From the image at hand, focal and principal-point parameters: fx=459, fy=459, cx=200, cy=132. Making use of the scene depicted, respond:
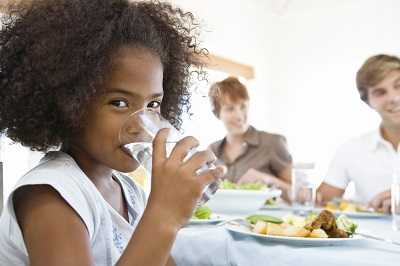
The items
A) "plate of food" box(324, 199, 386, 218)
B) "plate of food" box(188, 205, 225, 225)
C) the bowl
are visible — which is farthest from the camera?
"plate of food" box(324, 199, 386, 218)

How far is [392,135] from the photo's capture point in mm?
2123

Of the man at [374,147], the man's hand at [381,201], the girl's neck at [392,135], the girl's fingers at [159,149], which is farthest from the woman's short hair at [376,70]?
the girl's fingers at [159,149]

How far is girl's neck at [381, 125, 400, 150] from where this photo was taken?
6.91 feet

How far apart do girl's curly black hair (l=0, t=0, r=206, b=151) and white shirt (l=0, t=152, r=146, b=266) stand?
7 cm

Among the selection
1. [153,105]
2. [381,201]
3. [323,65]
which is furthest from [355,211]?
[323,65]

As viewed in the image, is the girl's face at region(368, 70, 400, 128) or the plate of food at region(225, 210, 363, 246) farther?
the girl's face at region(368, 70, 400, 128)

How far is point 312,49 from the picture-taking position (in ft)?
13.9

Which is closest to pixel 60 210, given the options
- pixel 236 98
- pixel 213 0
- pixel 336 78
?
pixel 236 98

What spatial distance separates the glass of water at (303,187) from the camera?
1586 millimetres

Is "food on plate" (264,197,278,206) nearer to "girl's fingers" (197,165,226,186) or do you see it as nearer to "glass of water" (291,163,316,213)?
"glass of water" (291,163,316,213)

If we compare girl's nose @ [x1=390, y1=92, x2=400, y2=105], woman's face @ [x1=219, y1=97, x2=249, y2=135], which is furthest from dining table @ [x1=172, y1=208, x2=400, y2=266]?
woman's face @ [x1=219, y1=97, x2=249, y2=135]

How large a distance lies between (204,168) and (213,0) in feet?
10.8

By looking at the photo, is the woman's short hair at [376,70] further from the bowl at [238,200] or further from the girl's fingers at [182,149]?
the girl's fingers at [182,149]

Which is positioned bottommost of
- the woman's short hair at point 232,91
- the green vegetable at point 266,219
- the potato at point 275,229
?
the potato at point 275,229
